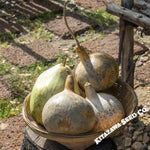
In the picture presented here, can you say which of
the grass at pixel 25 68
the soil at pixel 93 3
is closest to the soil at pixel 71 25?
the grass at pixel 25 68

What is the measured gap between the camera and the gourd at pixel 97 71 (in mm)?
2270

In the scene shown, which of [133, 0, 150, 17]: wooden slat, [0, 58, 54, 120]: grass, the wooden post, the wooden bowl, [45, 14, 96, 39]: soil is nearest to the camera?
the wooden bowl

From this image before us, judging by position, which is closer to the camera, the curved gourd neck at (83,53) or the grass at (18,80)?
the curved gourd neck at (83,53)

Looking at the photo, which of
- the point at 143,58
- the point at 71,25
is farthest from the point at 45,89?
the point at 71,25

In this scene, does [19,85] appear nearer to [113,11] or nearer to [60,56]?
[60,56]

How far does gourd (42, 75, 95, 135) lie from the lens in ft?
6.25

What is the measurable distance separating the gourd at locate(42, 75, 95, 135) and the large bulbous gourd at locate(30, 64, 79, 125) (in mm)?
164

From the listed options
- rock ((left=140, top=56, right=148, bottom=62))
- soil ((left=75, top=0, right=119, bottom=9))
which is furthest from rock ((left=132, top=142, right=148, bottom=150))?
soil ((left=75, top=0, right=119, bottom=9))

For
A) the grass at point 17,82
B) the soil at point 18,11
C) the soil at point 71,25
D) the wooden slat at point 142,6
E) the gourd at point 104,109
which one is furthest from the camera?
the soil at point 18,11

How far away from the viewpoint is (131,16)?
255cm

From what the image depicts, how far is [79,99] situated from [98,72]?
0.38 metres

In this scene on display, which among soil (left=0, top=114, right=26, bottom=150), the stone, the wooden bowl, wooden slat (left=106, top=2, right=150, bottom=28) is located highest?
wooden slat (left=106, top=2, right=150, bottom=28)

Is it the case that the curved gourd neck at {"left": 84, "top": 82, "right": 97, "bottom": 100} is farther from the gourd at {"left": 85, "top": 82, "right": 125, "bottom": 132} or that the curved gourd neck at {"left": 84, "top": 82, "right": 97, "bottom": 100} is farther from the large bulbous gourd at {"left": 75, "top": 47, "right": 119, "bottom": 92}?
the large bulbous gourd at {"left": 75, "top": 47, "right": 119, "bottom": 92}

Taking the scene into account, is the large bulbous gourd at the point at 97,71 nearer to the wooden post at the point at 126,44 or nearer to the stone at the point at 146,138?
the wooden post at the point at 126,44
